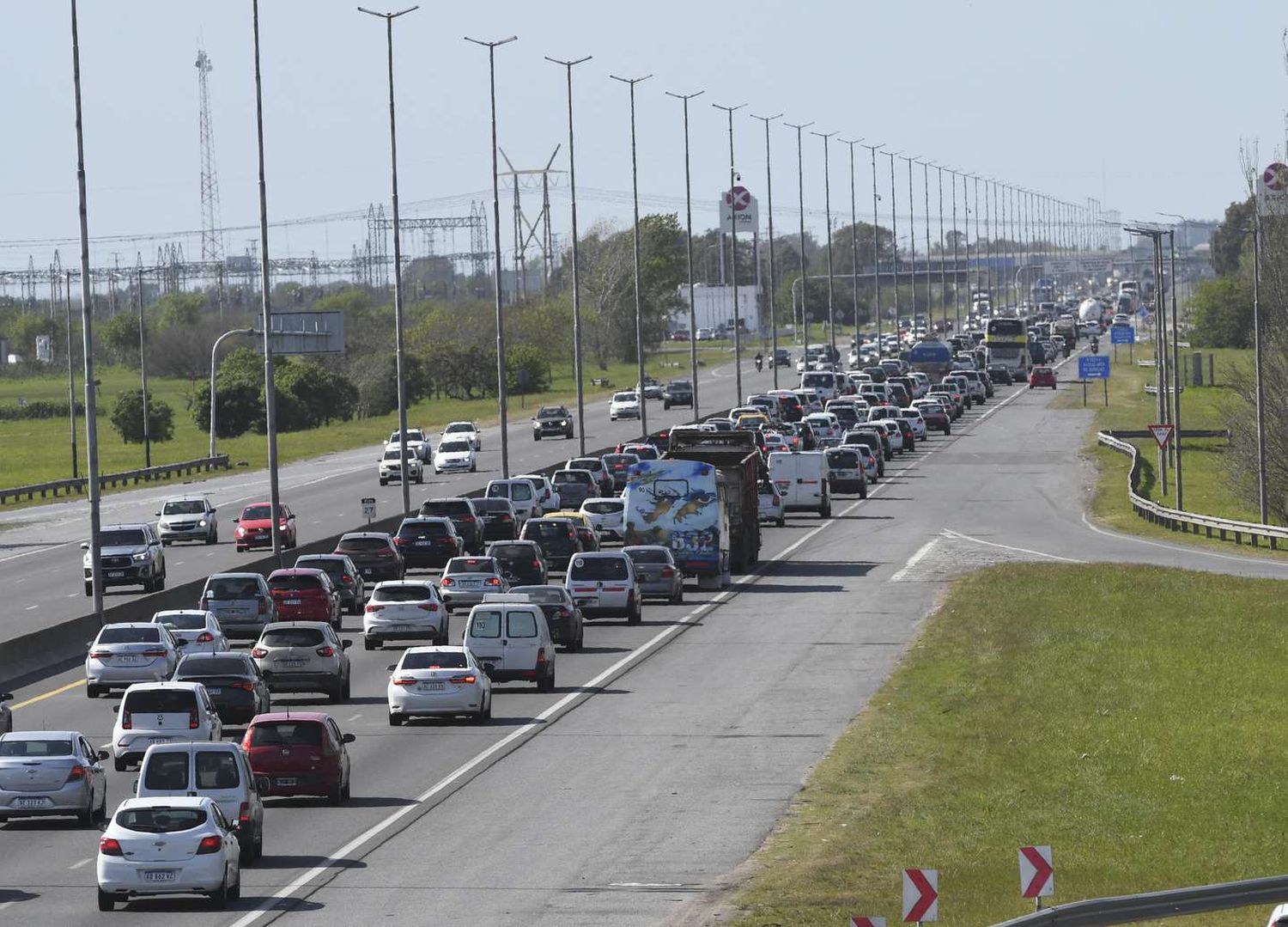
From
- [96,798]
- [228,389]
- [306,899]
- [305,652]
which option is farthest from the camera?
[228,389]

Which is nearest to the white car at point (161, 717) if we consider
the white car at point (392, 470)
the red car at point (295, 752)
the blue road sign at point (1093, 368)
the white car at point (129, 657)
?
the red car at point (295, 752)

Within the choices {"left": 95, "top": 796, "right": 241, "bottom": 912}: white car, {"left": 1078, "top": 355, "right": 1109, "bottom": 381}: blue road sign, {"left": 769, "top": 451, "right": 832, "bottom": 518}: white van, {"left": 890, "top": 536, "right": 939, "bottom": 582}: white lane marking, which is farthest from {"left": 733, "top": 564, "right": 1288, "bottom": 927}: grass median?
{"left": 1078, "top": 355, "right": 1109, "bottom": 381}: blue road sign

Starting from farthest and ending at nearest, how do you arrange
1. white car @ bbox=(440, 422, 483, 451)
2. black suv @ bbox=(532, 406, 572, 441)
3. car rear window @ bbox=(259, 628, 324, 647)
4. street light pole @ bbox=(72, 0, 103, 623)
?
Answer: 1. black suv @ bbox=(532, 406, 572, 441)
2. white car @ bbox=(440, 422, 483, 451)
3. street light pole @ bbox=(72, 0, 103, 623)
4. car rear window @ bbox=(259, 628, 324, 647)

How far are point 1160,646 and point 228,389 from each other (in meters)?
102

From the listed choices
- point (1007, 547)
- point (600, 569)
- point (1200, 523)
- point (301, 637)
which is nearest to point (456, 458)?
point (1200, 523)

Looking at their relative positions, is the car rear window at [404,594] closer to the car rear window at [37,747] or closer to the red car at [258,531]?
the car rear window at [37,747]

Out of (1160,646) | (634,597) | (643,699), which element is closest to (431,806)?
(643,699)

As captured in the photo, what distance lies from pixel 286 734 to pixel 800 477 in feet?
165

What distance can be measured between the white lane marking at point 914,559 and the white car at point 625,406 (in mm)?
62939

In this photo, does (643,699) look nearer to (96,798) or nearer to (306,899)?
(96,798)

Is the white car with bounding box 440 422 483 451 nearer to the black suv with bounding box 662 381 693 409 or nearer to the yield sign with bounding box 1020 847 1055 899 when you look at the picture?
the black suv with bounding box 662 381 693 409

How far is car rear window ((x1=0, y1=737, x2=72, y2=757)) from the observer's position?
27359 millimetres

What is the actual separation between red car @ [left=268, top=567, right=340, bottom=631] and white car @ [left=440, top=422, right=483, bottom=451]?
5247cm

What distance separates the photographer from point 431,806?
2902 centimetres
